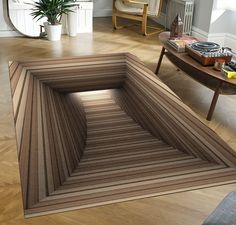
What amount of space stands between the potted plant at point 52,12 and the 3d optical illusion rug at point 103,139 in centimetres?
102

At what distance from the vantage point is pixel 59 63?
384 cm

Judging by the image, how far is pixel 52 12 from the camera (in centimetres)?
457

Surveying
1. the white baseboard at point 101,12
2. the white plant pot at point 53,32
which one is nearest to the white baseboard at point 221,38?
the white plant pot at point 53,32

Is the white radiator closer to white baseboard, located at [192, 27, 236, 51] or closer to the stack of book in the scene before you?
white baseboard, located at [192, 27, 236, 51]

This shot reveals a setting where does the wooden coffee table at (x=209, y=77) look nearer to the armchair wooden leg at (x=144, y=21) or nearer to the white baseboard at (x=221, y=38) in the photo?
the white baseboard at (x=221, y=38)

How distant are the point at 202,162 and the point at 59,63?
214 cm

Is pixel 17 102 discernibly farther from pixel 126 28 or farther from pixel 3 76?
pixel 126 28

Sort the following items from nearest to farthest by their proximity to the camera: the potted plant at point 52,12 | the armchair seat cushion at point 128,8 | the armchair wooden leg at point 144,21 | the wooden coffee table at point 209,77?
the wooden coffee table at point 209,77, the potted plant at point 52,12, the armchair wooden leg at point 144,21, the armchair seat cushion at point 128,8

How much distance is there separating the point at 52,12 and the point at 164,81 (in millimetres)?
1888

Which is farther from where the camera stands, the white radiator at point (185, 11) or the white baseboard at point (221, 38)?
the white radiator at point (185, 11)

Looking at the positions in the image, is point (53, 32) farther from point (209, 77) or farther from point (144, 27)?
point (209, 77)

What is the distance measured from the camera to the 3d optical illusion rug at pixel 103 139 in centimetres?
198

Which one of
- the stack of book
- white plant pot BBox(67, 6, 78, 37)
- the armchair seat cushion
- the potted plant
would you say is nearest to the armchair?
the armchair seat cushion

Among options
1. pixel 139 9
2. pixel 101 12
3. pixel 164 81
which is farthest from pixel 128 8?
pixel 164 81
